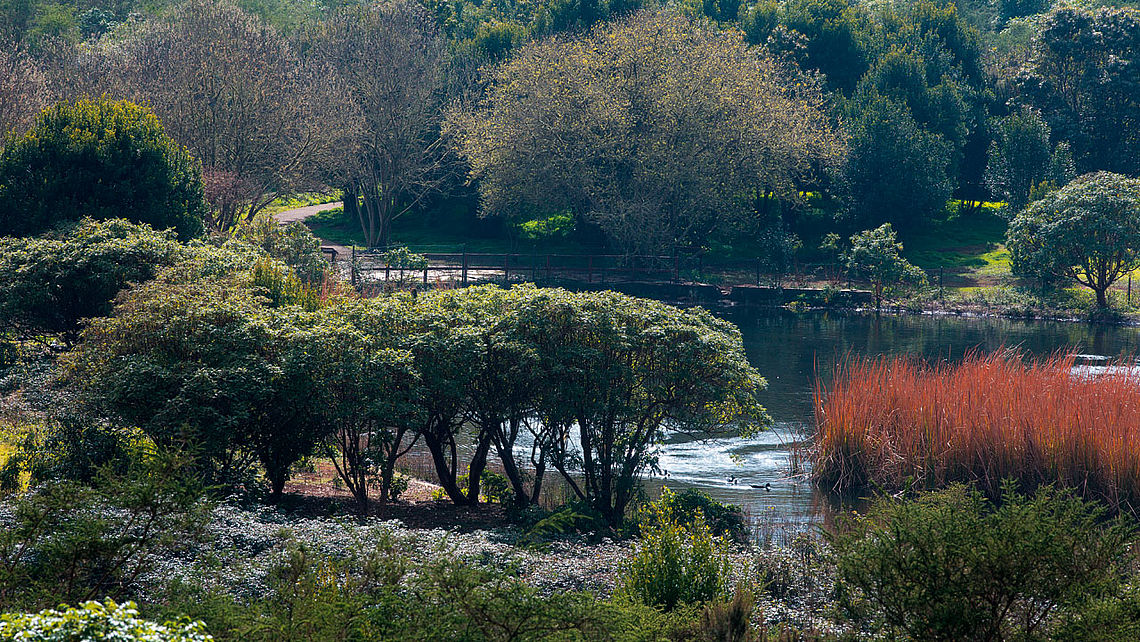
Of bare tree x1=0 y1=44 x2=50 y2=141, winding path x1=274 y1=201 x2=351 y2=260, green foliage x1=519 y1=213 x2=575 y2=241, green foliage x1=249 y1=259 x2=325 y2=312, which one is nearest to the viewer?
green foliage x1=249 y1=259 x2=325 y2=312

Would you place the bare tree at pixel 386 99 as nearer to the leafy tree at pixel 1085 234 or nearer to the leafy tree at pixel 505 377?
the leafy tree at pixel 1085 234

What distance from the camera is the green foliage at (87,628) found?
5.70m

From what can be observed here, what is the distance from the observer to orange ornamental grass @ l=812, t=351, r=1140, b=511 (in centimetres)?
1593

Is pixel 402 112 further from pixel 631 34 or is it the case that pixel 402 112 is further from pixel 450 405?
pixel 450 405

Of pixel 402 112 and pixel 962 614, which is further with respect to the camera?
pixel 402 112

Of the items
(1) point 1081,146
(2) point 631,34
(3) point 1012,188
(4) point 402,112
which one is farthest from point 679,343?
(1) point 1081,146

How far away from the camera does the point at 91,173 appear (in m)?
26.0

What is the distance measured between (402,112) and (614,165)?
11513 millimetres

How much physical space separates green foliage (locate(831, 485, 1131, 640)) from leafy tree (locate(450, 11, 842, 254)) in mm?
38609

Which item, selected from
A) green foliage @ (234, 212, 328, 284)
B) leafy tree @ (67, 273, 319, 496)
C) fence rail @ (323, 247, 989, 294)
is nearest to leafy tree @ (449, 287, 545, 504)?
leafy tree @ (67, 273, 319, 496)

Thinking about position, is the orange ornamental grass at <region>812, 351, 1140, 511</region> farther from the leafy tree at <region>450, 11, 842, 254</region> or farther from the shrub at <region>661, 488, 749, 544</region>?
the leafy tree at <region>450, 11, 842, 254</region>

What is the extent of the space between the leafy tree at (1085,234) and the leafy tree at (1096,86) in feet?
51.1

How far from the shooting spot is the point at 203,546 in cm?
1084

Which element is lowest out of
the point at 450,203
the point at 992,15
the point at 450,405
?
the point at 450,405
